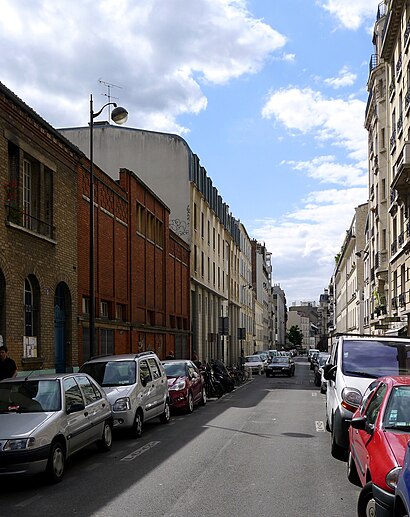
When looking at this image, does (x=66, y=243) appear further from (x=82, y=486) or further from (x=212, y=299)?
(x=212, y=299)

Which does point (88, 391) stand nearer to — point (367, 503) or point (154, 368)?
point (154, 368)

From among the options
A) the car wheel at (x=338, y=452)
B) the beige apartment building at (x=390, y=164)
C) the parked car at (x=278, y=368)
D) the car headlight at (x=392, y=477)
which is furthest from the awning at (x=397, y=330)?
the car headlight at (x=392, y=477)

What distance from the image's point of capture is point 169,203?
1666 inches

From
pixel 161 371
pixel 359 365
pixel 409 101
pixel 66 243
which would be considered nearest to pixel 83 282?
pixel 66 243

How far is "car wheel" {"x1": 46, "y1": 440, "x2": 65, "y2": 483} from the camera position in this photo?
950 cm

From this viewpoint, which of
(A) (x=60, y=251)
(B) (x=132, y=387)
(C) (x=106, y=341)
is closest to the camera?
(B) (x=132, y=387)

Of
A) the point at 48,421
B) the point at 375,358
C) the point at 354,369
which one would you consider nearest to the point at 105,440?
the point at 48,421

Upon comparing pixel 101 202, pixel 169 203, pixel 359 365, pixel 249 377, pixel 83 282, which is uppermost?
pixel 169 203

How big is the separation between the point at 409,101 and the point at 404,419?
24800mm

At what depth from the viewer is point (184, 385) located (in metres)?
19.8

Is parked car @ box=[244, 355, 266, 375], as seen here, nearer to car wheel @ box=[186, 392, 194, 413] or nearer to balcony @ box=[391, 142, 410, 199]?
balcony @ box=[391, 142, 410, 199]

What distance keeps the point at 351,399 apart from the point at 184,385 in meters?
9.50

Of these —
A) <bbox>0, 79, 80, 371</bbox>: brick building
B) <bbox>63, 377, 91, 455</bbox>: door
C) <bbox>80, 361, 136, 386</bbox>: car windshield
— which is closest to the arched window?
<bbox>0, 79, 80, 371</bbox>: brick building

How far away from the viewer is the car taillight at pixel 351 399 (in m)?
10.7
